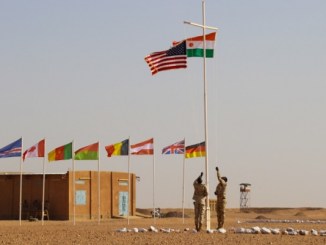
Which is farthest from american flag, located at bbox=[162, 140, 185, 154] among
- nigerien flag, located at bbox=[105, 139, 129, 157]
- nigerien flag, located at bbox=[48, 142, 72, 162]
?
nigerien flag, located at bbox=[48, 142, 72, 162]

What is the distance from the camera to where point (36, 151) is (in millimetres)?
40250

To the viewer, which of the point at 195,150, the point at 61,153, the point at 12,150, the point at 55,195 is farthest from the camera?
the point at 55,195

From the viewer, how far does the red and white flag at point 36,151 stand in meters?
40.1

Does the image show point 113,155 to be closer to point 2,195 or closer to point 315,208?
point 2,195

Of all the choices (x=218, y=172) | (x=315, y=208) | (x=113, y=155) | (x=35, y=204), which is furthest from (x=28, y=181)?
(x=315, y=208)

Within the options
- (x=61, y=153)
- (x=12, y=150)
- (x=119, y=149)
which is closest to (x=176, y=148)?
(x=119, y=149)

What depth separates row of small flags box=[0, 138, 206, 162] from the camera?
39.8 meters

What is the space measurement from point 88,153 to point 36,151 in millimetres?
3247

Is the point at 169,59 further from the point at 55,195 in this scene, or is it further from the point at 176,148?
the point at 55,195

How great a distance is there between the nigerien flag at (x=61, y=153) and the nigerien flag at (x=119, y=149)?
6.90 ft

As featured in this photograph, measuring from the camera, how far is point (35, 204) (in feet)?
167

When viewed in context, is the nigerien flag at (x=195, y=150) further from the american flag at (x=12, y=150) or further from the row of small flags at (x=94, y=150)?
the american flag at (x=12, y=150)

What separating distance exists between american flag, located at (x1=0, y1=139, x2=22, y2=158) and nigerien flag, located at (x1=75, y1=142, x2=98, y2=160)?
3552 mm

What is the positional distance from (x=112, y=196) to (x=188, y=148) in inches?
449
